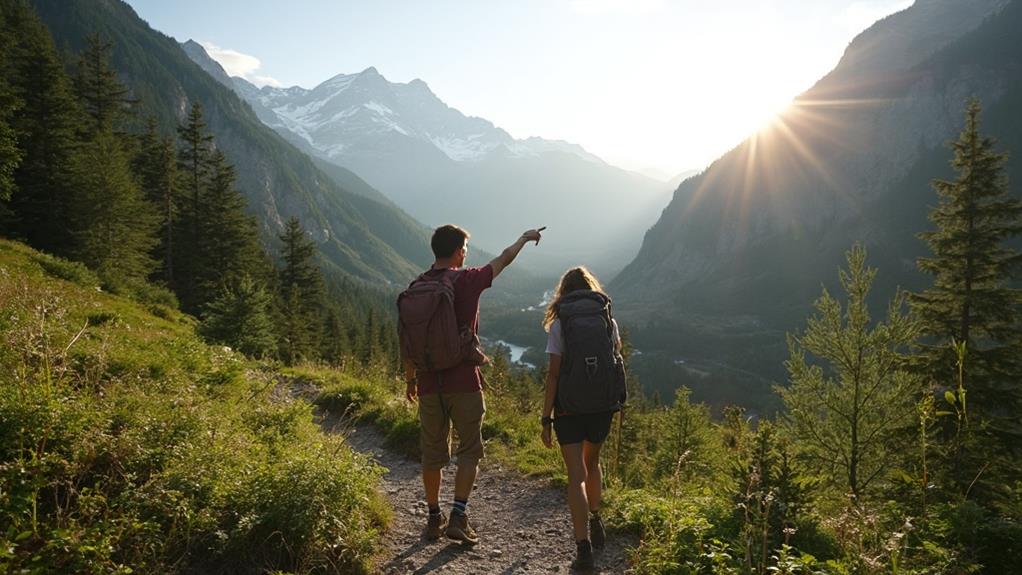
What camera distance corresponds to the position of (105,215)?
24141 mm

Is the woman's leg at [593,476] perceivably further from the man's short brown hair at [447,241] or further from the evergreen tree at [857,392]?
the evergreen tree at [857,392]

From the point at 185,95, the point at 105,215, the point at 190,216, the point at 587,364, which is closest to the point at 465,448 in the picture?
the point at 587,364

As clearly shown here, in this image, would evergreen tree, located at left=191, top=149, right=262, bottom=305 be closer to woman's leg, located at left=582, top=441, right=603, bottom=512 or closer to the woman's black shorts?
woman's leg, located at left=582, top=441, right=603, bottom=512

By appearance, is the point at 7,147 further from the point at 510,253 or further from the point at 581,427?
the point at 581,427

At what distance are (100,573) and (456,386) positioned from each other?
2602mm

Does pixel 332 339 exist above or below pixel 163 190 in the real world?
below

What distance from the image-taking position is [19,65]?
25031mm

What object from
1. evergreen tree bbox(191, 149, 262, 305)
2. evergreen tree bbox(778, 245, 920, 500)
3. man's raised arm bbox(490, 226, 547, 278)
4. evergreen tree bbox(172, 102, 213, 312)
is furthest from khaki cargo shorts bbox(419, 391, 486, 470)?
evergreen tree bbox(172, 102, 213, 312)

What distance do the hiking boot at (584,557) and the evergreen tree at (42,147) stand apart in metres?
29.0

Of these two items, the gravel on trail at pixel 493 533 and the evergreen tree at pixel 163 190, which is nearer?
the gravel on trail at pixel 493 533

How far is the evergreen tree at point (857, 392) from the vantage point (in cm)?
898

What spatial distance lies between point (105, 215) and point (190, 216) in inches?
299

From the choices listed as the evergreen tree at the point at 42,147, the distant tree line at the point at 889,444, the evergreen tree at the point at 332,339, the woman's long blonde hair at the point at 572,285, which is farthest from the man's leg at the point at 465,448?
the evergreen tree at the point at 332,339

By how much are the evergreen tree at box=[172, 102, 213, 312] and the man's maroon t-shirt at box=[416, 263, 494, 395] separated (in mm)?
31836
